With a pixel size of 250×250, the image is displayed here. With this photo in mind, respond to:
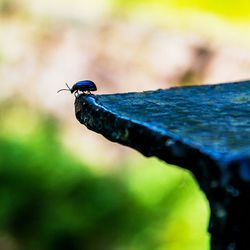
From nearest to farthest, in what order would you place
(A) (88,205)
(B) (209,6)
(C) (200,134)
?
1. (C) (200,134)
2. (A) (88,205)
3. (B) (209,6)

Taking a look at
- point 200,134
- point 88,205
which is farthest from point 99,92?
point 200,134

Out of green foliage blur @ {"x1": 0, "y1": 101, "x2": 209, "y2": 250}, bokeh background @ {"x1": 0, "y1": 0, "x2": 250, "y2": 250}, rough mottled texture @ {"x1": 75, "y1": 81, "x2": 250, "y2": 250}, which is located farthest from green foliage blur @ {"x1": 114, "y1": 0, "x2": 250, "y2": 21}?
rough mottled texture @ {"x1": 75, "y1": 81, "x2": 250, "y2": 250}

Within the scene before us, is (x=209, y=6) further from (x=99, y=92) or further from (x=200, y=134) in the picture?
(x=200, y=134)

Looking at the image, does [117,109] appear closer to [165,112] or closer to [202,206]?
[165,112]

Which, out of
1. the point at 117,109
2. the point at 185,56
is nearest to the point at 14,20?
the point at 185,56

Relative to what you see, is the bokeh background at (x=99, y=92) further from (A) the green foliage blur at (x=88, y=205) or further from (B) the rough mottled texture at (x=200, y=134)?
(B) the rough mottled texture at (x=200, y=134)

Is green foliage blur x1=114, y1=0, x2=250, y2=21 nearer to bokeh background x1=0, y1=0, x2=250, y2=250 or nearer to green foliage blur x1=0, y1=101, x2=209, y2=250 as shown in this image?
bokeh background x1=0, y1=0, x2=250, y2=250

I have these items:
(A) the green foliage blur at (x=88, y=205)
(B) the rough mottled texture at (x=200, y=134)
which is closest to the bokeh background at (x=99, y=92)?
(A) the green foliage blur at (x=88, y=205)
